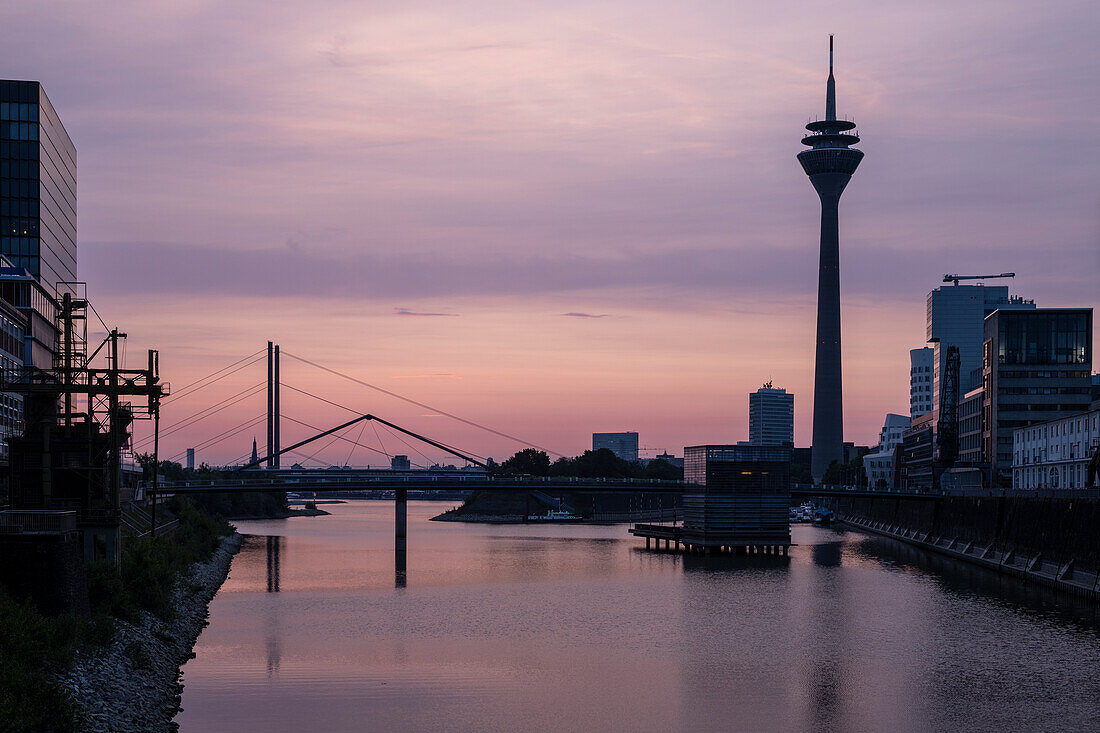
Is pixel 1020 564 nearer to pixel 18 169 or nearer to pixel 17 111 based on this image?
pixel 18 169

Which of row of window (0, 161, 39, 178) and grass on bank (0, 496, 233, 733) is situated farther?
row of window (0, 161, 39, 178)

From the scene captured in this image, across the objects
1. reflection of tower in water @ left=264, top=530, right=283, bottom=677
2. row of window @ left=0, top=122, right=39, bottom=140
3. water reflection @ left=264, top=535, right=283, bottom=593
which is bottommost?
water reflection @ left=264, top=535, right=283, bottom=593

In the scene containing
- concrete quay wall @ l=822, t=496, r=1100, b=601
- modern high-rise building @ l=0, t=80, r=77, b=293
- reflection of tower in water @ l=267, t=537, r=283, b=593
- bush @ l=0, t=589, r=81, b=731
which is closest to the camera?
bush @ l=0, t=589, r=81, b=731

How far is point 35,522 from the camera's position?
40.5m

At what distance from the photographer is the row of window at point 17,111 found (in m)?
114

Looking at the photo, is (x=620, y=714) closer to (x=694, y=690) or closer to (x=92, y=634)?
(x=694, y=690)

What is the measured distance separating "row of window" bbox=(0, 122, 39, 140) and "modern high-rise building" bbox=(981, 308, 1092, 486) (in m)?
104

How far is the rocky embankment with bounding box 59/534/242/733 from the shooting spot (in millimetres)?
33688

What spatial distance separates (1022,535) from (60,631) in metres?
70.6

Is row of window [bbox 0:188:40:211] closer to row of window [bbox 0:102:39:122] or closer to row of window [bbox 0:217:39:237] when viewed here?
row of window [bbox 0:217:39:237]

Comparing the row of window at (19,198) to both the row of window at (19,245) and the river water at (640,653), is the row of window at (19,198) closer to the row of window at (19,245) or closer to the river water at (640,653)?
the row of window at (19,245)

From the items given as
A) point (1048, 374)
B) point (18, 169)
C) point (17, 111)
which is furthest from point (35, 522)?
point (1048, 374)

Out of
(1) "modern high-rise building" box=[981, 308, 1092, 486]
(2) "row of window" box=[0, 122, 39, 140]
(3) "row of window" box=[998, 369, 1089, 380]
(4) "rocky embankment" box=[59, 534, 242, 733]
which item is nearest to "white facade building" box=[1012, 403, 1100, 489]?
(1) "modern high-rise building" box=[981, 308, 1092, 486]

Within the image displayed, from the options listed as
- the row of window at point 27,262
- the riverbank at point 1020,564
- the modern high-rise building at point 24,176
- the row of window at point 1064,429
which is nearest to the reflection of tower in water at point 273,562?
the modern high-rise building at point 24,176
